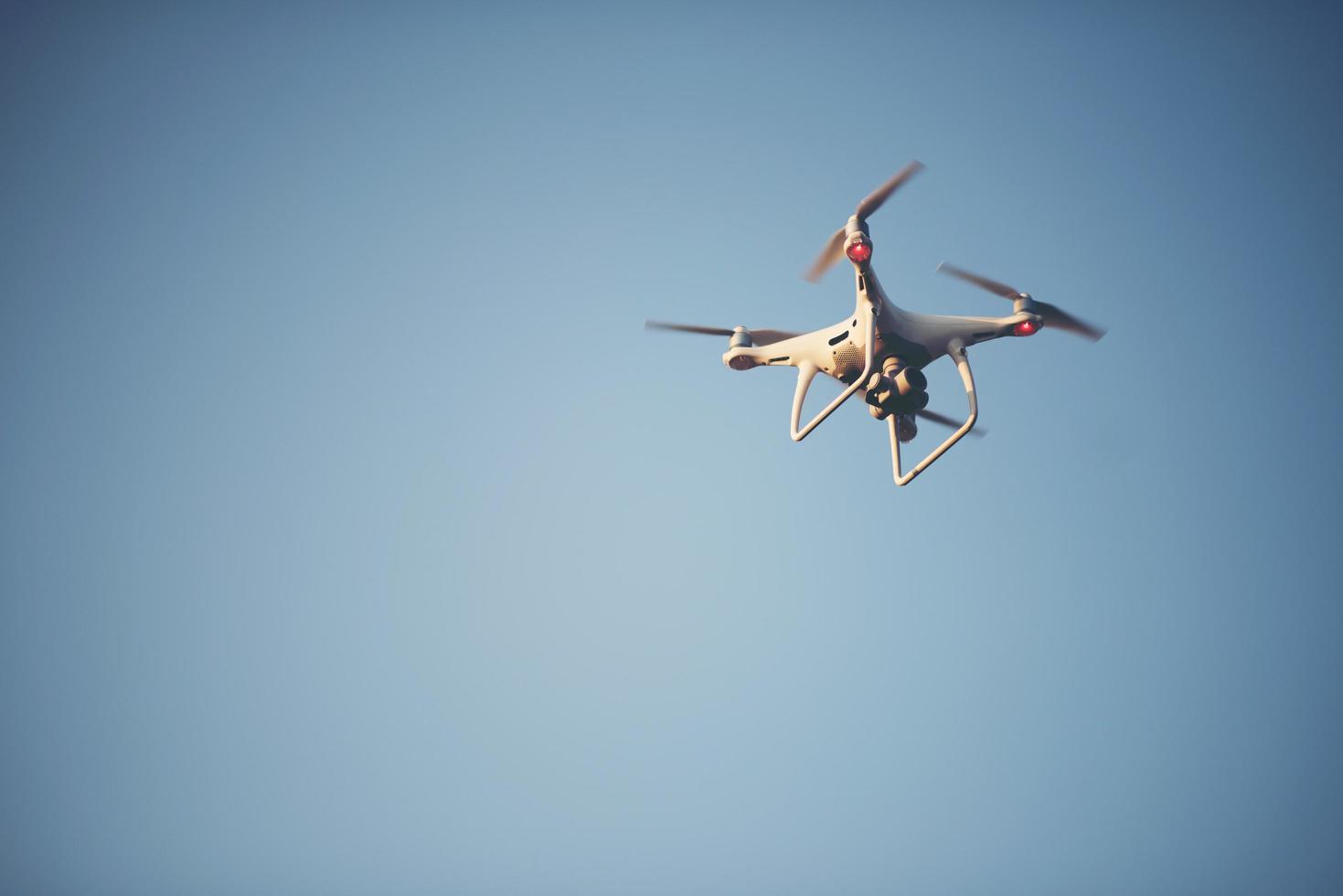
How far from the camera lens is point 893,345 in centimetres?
2978

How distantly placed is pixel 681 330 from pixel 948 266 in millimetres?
8661

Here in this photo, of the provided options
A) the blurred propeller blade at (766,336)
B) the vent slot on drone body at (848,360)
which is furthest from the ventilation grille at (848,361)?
the blurred propeller blade at (766,336)

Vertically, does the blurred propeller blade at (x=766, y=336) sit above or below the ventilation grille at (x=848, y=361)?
above

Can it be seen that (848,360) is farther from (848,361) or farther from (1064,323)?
(1064,323)

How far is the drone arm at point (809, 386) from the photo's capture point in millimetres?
27484

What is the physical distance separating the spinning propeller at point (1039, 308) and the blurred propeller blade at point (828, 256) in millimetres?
3155

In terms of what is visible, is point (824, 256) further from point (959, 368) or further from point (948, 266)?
point (959, 368)

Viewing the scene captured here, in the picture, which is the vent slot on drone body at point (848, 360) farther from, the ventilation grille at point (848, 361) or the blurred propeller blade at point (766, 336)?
the blurred propeller blade at point (766, 336)

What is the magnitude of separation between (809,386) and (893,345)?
2906 mm

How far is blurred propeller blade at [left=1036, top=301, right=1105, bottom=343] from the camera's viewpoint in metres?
30.5

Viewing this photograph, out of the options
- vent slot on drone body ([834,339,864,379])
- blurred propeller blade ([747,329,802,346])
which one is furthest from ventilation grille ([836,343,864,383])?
blurred propeller blade ([747,329,802,346])

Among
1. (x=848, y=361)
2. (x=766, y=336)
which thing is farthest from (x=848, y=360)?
(x=766, y=336)

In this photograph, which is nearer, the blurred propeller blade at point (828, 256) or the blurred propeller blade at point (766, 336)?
the blurred propeller blade at point (828, 256)

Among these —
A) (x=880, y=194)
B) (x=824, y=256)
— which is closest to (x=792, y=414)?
(x=824, y=256)
